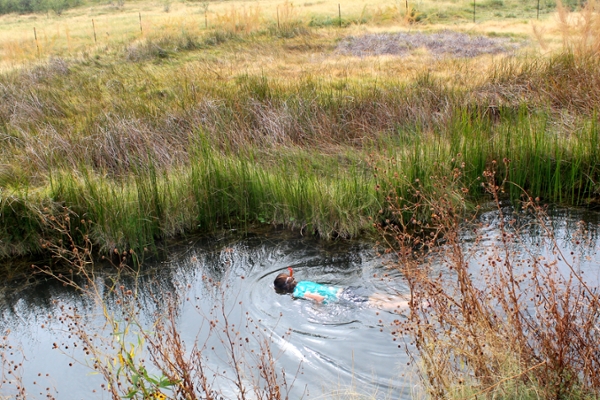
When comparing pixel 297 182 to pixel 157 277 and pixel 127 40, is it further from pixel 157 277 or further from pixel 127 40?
pixel 127 40

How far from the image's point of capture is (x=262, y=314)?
5094 mm

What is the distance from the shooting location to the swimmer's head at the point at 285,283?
5.25 meters

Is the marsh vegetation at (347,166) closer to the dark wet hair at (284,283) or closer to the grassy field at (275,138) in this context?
the grassy field at (275,138)

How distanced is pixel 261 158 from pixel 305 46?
10.1 metres

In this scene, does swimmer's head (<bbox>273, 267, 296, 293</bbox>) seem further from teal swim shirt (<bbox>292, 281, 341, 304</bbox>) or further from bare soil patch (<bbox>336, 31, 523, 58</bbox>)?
bare soil patch (<bbox>336, 31, 523, 58</bbox>)

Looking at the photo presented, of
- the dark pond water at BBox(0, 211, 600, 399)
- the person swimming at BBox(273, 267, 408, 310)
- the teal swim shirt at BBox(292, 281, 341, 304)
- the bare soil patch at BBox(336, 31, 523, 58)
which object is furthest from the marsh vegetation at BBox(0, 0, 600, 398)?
the bare soil patch at BBox(336, 31, 523, 58)

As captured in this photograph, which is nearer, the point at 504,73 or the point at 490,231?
the point at 490,231

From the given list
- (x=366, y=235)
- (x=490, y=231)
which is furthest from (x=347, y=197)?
(x=490, y=231)

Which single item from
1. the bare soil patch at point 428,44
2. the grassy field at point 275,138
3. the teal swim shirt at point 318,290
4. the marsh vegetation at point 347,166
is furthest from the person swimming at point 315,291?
the bare soil patch at point 428,44

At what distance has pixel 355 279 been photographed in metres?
5.52

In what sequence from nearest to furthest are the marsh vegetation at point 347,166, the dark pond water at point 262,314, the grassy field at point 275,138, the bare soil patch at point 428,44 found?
the marsh vegetation at point 347,166 < the dark pond water at point 262,314 < the grassy field at point 275,138 < the bare soil patch at point 428,44

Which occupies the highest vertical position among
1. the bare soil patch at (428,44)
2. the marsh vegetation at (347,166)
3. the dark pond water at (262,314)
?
the bare soil patch at (428,44)

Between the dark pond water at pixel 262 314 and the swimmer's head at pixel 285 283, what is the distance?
0.24ft

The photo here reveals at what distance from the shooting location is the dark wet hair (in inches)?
207
